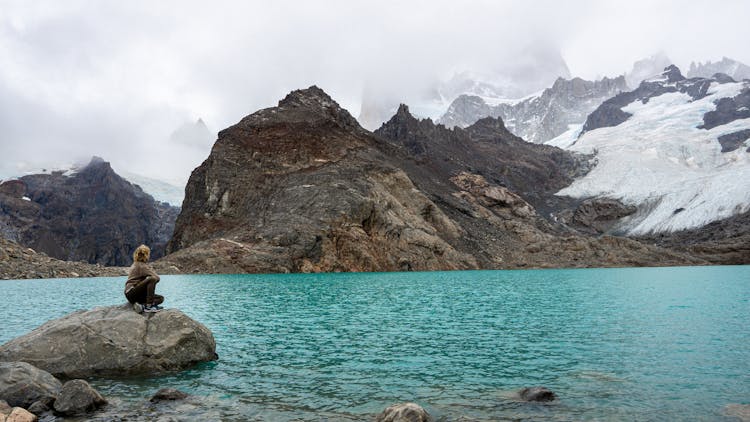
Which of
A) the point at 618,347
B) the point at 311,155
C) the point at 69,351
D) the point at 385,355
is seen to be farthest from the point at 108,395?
the point at 311,155

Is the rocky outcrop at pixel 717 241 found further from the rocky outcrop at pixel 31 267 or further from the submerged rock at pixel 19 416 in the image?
the submerged rock at pixel 19 416

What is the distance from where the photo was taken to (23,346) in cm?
1925

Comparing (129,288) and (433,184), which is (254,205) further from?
(129,288)

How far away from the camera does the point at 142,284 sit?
21.5 meters

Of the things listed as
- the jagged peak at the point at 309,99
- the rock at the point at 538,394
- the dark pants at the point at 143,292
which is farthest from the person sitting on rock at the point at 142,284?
the jagged peak at the point at 309,99

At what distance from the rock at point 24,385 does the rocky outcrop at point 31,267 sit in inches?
3373

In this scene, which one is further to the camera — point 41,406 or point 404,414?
point 41,406

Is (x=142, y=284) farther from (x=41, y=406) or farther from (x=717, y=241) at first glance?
(x=717, y=241)

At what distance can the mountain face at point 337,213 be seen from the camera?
117500 millimetres

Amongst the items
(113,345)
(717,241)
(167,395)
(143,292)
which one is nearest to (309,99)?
(717,241)

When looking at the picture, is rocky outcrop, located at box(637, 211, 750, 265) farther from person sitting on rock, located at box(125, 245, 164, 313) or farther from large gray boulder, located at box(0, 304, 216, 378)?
person sitting on rock, located at box(125, 245, 164, 313)

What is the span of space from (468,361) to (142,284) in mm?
13624

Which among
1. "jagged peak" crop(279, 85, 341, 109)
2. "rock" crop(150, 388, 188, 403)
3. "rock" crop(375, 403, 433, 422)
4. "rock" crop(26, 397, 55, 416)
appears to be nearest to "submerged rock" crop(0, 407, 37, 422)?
"rock" crop(26, 397, 55, 416)

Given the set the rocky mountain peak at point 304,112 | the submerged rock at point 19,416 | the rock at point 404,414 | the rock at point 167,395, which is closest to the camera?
the rock at point 404,414
